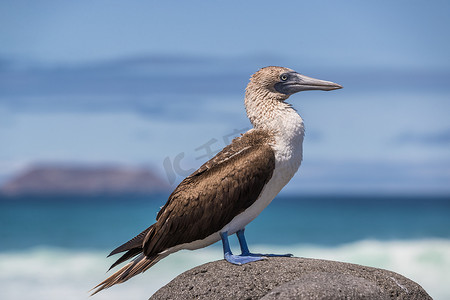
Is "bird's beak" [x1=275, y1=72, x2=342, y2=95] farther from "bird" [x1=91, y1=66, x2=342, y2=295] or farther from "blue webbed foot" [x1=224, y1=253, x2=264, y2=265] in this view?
"blue webbed foot" [x1=224, y1=253, x2=264, y2=265]

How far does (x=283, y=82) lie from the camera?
840cm

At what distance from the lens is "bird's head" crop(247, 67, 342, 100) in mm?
8352

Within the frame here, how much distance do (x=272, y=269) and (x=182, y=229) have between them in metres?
1.20

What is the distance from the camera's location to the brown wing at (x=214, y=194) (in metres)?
7.71

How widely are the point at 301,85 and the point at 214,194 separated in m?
1.92

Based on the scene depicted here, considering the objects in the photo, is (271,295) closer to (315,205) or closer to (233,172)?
(233,172)

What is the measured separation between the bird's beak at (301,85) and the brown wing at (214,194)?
0.74m

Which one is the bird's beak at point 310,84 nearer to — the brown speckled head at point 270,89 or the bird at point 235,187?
the brown speckled head at point 270,89

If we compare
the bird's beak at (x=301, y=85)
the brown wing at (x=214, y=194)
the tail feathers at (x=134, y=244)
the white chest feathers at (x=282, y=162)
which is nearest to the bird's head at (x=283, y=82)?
the bird's beak at (x=301, y=85)

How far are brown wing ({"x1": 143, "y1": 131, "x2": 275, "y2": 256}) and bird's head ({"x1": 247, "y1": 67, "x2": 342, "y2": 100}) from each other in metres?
0.68

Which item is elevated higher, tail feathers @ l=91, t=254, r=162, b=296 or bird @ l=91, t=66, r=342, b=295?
bird @ l=91, t=66, r=342, b=295

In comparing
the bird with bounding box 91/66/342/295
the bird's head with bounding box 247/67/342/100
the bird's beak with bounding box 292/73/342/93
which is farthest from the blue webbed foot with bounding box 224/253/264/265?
the bird's beak with bounding box 292/73/342/93

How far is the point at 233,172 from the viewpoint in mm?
7773

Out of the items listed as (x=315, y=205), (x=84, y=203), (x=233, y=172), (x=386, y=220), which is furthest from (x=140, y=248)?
(x=84, y=203)
